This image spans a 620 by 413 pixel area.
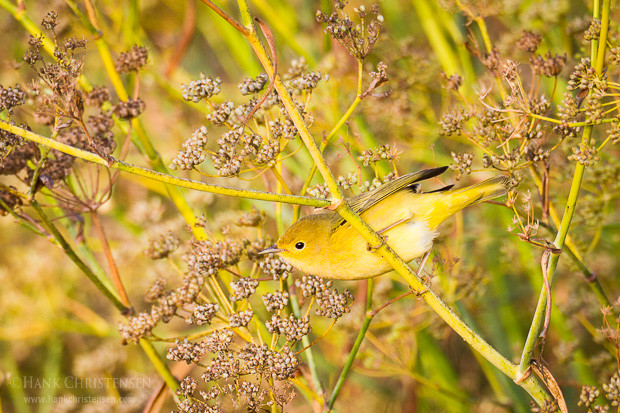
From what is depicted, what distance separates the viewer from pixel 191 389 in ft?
5.64

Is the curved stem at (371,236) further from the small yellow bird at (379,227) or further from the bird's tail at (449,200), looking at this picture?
the bird's tail at (449,200)

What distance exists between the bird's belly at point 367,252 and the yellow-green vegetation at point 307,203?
0.22 feet

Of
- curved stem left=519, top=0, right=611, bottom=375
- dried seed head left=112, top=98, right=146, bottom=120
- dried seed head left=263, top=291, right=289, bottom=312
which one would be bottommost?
curved stem left=519, top=0, right=611, bottom=375

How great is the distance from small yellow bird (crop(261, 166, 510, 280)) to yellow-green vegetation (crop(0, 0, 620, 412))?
62mm

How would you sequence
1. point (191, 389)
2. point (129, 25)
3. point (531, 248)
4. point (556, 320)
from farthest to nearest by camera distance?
1. point (531, 248)
2. point (556, 320)
3. point (129, 25)
4. point (191, 389)

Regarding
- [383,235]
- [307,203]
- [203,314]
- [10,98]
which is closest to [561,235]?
[383,235]

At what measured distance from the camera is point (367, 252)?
189cm

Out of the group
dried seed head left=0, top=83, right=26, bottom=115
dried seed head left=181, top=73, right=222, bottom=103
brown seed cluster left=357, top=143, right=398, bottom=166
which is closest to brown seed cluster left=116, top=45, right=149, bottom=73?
dried seed head left=181, top=73, right=222, bottom=103

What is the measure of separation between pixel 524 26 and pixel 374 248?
7.74 feet

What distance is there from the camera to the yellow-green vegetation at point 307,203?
1670 millimetres

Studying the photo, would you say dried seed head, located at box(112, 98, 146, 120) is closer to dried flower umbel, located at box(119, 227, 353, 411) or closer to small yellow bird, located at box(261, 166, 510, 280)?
dried flower umbel, located at box(119, 227, 353, 411)

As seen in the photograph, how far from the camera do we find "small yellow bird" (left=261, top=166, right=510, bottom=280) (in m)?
1.96

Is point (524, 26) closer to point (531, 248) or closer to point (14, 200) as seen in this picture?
point (531, 248)

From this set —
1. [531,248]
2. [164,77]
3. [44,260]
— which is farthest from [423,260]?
[44,260]
